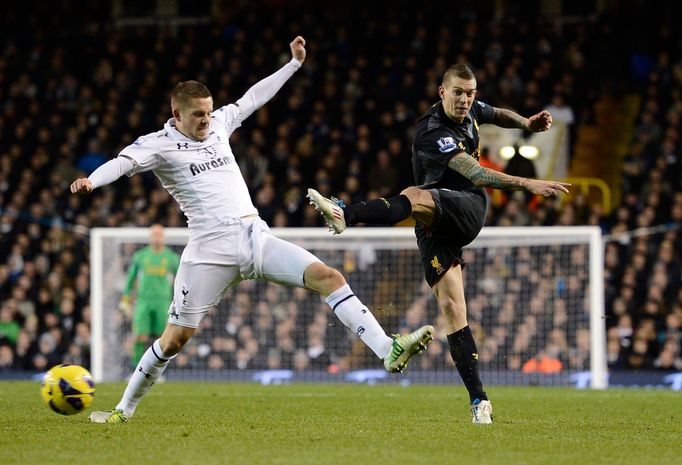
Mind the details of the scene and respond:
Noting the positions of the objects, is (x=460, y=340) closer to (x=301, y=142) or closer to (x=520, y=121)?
(x=520, y=121)

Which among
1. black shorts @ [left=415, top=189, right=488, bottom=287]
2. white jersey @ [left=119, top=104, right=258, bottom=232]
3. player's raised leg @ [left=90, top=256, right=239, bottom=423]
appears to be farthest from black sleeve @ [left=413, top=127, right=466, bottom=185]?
player's raised leg @ [left=90, top=256, right=239, bottom=423]

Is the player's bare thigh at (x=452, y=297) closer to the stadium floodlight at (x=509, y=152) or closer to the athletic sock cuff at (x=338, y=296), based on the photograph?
the athletic sock cuff at (x=338, y=296)

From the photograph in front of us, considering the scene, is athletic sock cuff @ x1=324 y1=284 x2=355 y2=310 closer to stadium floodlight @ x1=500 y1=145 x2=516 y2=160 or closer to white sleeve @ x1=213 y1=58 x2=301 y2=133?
white sleeve @ x1=213 y1=58 x2=301 y2=133

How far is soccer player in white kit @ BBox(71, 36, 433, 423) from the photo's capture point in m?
7.98

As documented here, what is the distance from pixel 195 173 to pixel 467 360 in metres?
2.36

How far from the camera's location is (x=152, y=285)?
51.0 feet

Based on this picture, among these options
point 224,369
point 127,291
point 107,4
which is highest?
point 107,4

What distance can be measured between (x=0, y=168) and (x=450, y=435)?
624 inches

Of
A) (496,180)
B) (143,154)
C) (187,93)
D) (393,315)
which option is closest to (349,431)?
(496,180)

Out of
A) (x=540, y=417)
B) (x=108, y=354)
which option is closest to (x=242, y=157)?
(x=108, y=354)

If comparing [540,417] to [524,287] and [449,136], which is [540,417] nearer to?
[449,136]

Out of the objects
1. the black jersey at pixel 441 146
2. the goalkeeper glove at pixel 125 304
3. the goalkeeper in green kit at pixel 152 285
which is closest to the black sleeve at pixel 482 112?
the black jersey at pixel 441 146

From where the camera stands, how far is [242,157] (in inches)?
819

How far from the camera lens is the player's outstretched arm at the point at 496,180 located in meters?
7.72
